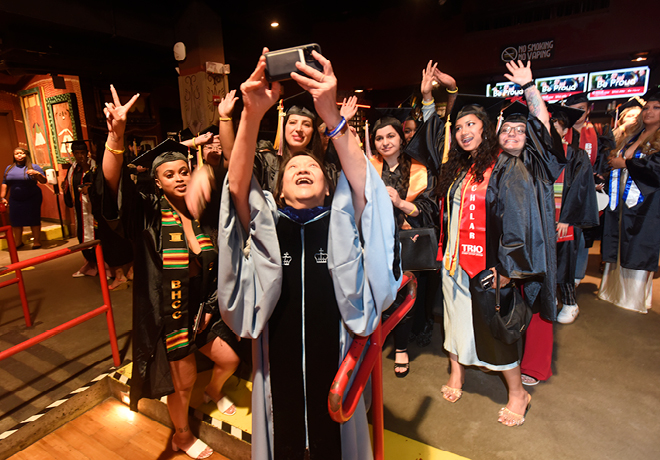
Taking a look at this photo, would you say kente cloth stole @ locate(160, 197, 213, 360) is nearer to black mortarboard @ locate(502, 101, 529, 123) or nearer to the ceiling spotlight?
black mortarboard @ locate(502, 101, 529, 123)

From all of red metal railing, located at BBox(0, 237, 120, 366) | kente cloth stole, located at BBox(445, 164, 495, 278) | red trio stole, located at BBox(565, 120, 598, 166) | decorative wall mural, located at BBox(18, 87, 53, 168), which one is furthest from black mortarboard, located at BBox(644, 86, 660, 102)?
decorative wall mural, located at BBox(18, 87, 53, 168)

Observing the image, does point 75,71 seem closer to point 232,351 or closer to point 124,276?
point 124,276

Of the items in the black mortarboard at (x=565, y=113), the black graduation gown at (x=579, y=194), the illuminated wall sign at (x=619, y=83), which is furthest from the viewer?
the illuminated wall sign at (x=619, y=83)

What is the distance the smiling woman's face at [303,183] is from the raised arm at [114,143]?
88cm

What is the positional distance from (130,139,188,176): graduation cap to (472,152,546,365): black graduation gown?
5.82ft

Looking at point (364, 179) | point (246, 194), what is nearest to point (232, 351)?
point (246, 194)

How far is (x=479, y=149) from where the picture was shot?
7.59 ft

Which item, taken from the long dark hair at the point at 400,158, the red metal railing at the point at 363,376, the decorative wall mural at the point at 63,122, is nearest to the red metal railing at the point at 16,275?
the long dark hair at the point at 400,158

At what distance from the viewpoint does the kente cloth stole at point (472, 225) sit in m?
2.23

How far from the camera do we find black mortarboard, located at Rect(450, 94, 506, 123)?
2.31 m

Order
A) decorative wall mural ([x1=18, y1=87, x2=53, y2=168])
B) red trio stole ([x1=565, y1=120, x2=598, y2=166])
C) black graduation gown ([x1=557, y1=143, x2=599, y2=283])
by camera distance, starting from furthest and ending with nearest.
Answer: decorative wall mural ([x1=18, y1=87, x2=53, y2=168]) < red trio stole ([x1=565, y1=120, x2=598, y2=166]) < black graduation gown ([x1=557, y1=143, x2=599, y2=283])

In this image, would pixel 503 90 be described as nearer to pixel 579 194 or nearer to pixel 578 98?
pixel 578 98

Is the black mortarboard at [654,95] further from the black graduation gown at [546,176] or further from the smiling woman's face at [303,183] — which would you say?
the smiling woman's face at [303,183]

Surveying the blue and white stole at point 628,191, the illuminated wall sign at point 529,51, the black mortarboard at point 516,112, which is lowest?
the blue and white stole at point 628,191
